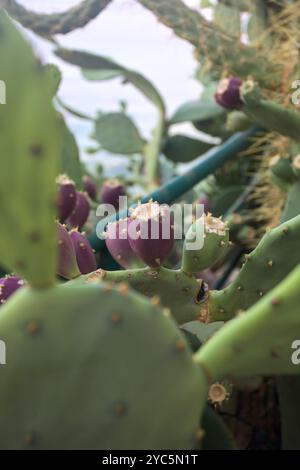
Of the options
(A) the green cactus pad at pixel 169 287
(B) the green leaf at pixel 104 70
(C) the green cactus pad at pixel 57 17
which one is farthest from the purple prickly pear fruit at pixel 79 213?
(B) the green leaf at pixel 104 70

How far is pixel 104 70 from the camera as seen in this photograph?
Answer: 1.56 metres

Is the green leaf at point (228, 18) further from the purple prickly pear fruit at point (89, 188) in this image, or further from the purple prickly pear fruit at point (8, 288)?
the purple prickly pear fruit at point (8, 288)

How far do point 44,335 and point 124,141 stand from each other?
4.29 feet

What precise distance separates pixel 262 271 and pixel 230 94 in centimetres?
46

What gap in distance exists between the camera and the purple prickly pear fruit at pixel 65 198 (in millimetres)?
856

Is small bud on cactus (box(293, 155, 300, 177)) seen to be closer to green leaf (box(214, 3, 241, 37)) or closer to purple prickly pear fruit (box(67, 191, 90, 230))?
purple prickly pear fruit (box(67, 191, 90, 230))

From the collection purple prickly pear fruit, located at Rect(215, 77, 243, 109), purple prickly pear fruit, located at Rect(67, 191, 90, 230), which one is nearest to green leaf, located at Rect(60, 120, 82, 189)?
purple prickly pear fruit, located at Rect(67, 191, 90, 230)

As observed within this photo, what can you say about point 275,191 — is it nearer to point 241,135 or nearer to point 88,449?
point 241,135

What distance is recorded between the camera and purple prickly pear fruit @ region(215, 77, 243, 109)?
1035 millimetres

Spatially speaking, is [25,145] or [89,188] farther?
[89,188]

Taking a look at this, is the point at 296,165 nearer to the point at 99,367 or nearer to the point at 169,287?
the point at 169,287

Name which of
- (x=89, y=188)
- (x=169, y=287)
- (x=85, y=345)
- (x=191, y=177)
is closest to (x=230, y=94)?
(x=191, y=177)

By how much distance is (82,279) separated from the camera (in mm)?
641
